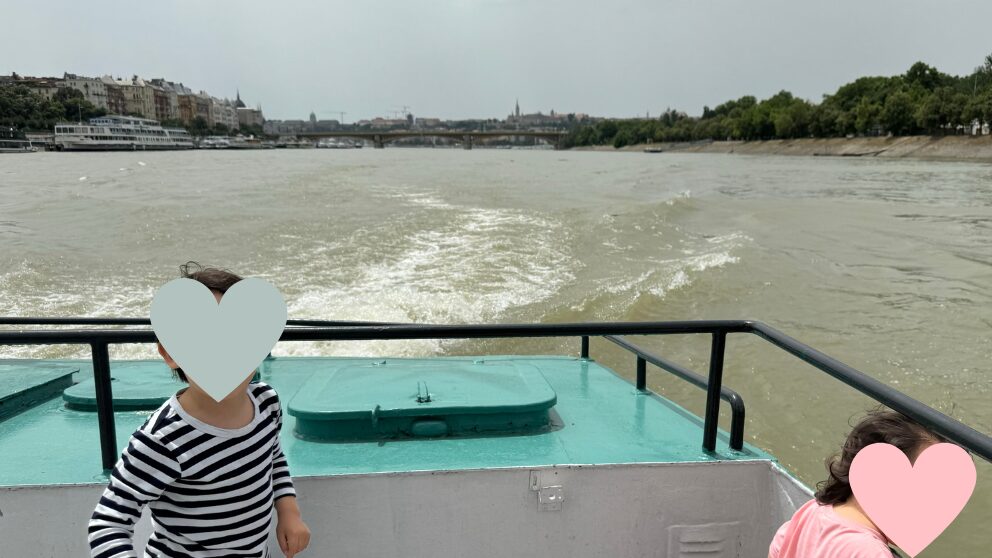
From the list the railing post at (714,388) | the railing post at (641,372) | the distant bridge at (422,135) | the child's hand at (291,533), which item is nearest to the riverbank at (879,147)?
the distant bridge at (422,135)

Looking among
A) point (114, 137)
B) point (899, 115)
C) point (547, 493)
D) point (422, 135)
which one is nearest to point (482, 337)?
point (547, 493)

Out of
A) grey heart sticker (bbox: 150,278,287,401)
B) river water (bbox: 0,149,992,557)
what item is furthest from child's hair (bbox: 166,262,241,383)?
river water (bbox: 0,149,992,557)

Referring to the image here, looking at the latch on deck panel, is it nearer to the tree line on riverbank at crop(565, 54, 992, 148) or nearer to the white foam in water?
the white foam in water

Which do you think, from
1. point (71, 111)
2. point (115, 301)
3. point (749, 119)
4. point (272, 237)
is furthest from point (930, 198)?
point (71, 111)

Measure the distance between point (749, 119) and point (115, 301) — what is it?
332 feet

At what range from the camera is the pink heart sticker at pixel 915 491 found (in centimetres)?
106

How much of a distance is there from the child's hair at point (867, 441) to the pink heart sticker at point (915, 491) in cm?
11

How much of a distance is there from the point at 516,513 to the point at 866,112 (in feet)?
282

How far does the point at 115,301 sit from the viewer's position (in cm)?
1013

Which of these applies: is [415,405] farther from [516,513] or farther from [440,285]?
[440,285]

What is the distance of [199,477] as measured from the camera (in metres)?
1.44

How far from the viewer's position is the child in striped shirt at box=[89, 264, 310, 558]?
135 cm

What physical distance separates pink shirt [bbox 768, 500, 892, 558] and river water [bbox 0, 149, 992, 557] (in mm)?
4083

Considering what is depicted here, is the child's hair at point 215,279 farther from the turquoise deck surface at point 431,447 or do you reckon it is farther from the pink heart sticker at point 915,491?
the pink heart sticker at point 915,491
